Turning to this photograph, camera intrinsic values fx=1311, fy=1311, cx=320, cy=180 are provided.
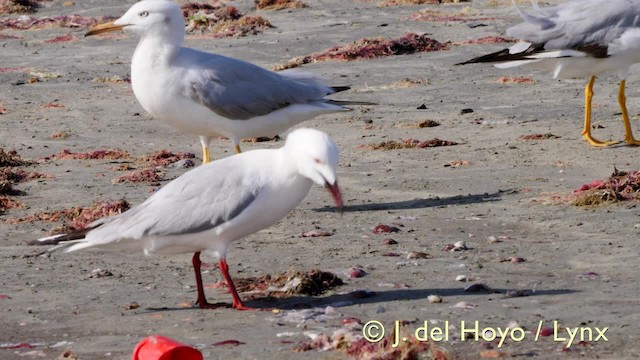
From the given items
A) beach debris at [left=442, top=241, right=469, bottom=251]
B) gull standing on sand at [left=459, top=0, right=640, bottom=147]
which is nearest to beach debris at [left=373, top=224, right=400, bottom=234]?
beach debris at [left=442, top=241, right=469, bottom=251]

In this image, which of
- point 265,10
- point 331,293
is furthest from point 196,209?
point 265,10

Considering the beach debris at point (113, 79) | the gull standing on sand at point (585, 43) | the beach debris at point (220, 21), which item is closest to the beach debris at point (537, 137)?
the gull standing on sand at point (585, 43)

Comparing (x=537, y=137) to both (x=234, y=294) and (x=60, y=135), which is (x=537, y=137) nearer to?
(x=60, y=135)

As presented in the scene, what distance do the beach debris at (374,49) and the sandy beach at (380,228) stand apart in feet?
0.70

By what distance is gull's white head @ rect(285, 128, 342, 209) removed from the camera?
8039 millimetres

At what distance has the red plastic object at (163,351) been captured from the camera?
21.2 feet

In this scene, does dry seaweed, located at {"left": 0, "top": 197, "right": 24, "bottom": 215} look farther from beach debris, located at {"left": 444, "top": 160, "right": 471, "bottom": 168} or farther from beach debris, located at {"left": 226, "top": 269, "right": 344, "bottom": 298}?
beach debris, located at {"left": 444, "top": 160, "right": 471, "bottom": 168}

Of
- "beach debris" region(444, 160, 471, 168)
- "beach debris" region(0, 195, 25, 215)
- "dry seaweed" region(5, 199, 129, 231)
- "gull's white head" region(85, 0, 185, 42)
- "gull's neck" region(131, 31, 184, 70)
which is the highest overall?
"gull's white head" region(85, 0, 185, 42)

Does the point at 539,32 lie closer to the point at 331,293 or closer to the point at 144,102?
the point at 144,102

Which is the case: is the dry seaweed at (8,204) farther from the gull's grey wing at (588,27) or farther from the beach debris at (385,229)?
the gull's grey wing at (588,27)

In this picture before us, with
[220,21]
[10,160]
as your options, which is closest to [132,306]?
[10,160]

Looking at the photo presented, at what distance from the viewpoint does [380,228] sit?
1081 cm

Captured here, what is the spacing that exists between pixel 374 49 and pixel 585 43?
24.2ft

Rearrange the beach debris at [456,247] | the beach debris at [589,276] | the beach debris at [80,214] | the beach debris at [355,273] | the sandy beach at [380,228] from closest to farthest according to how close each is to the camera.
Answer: the sandy beach at [380,228] < the beach debris at [589,276] < the beach debris at [355,273] < the beach debris at [456,247] < the beach debris at [80,214]
